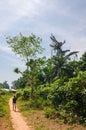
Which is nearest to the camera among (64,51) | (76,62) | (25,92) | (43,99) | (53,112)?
(53,112)

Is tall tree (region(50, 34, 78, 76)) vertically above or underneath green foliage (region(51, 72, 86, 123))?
above

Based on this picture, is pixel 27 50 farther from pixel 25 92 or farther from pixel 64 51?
pixel 64 51

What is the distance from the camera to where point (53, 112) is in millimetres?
22047

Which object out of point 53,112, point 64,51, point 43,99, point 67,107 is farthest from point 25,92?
point 67,107

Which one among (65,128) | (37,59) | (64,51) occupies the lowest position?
(65,128)

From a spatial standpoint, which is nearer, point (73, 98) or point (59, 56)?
point (73, 98)

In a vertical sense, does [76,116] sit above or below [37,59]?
below

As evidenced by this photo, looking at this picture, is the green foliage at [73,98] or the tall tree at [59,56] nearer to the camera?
the green foliage at [73,98]

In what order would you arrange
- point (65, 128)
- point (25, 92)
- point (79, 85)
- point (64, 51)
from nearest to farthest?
point (65, 128) → point (79, 85) → point (25, 92) → point (64, 51)

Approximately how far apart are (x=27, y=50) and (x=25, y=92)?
12.5 metres

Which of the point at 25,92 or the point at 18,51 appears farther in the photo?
the point at 25,92

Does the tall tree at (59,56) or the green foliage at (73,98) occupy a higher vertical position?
the tall tree at (59,56)

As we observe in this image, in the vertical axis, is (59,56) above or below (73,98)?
above

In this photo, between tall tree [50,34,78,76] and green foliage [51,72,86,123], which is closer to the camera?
green foliage [51,72,86,123]
